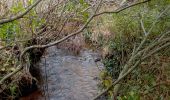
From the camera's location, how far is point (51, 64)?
11195 mm

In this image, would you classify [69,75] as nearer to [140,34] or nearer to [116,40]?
[116,40]

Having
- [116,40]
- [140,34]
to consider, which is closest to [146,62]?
[140,34]

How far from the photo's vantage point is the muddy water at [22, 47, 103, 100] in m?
9.08

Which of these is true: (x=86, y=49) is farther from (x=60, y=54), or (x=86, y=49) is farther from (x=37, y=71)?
(x=37, y=71)

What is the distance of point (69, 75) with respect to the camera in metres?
10.5

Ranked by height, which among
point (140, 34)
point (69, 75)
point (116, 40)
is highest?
point (140, 34)

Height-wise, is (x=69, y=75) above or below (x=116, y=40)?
below

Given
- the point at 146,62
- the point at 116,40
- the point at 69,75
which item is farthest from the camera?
the point at 69,75

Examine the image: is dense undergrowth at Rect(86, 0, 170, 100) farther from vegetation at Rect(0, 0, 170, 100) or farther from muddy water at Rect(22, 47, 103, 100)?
muddy water at Rect(22, 47, 103, 100)

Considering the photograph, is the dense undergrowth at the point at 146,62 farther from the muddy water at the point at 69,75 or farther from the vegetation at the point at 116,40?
the muddy water at the point at 69,75

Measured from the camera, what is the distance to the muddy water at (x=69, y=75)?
29.8ft

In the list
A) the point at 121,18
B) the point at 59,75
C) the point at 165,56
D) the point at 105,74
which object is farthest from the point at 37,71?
the point at 165,56

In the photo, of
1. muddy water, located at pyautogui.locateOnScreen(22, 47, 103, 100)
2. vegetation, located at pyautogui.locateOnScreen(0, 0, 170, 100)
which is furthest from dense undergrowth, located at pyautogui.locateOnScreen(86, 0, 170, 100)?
muddy water, located at pyautogui.locateOnScreen(22, 47, 103, 100)

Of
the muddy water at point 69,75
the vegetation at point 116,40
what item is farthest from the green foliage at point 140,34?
the muddy water at point 69,75
